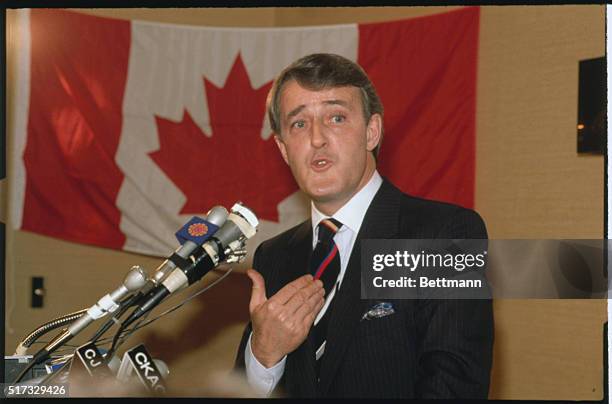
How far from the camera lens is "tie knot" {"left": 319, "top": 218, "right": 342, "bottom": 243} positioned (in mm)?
1646

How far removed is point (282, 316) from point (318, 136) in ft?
1.53

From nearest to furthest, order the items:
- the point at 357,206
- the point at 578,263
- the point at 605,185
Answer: the point at 357,206
the point at 578,263
the point at 605,185

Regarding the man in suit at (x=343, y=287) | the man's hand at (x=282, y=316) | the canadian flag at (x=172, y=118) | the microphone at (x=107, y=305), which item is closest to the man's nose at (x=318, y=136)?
the man in suit at (x=343, y=287)

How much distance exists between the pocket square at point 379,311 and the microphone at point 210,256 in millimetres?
360

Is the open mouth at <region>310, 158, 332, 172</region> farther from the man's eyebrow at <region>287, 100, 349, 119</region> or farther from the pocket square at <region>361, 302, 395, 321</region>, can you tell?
the pocket square at <region>361, 302, 395, 321</region>

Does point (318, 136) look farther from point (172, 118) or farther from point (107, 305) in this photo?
point (172, 118)

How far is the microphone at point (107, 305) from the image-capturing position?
1.18 meters

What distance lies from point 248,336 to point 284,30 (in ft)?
5.58

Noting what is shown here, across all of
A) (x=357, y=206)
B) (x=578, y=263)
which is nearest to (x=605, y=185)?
(x=578, y=263)

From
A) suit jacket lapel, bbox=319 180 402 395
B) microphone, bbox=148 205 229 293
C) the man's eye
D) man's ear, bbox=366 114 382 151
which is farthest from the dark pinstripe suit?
microphone, bbox=148 205 229 293

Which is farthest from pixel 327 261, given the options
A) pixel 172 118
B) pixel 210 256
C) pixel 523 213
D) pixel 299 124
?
pixel 172 118

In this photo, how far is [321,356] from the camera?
1486 millimetres

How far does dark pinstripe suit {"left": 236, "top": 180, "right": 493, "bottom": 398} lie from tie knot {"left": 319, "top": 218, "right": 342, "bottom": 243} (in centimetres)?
5

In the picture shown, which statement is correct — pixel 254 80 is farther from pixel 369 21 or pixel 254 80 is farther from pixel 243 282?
pixel 243 282
